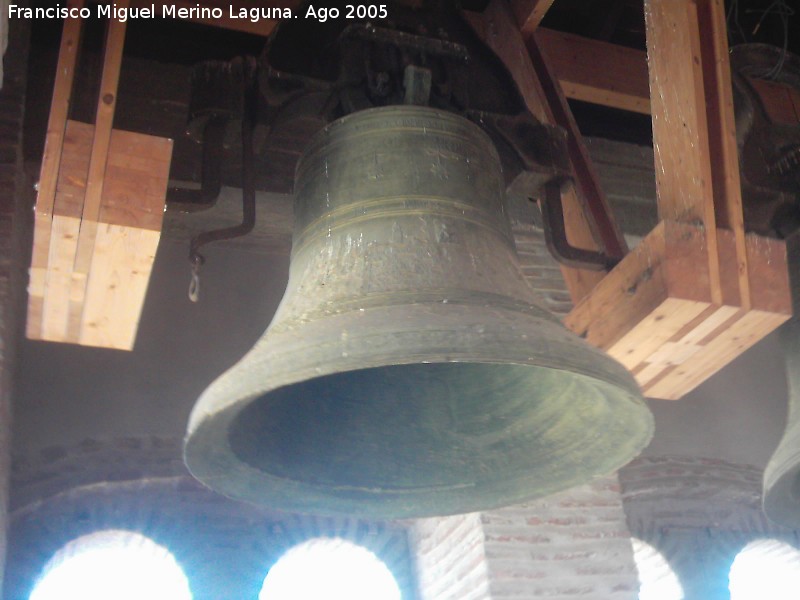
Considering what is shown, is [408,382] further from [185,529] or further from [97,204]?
[185,529]

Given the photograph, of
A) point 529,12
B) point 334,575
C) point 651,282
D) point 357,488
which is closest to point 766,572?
point 334,575

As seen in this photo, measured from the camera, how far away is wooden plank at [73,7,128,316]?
2.04 metres

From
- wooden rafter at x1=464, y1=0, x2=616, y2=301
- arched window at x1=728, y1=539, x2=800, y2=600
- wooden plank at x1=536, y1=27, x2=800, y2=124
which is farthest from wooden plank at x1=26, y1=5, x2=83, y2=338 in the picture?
arched window at x1=728, y1=539, x2=800, y2=600

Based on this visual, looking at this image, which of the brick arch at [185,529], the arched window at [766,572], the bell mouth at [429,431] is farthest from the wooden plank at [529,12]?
the arched window at [766,572]

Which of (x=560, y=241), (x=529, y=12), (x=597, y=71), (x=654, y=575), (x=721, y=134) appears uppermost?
(x=597, y=71)

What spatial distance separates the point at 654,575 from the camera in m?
3.79

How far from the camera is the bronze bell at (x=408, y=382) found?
1.90 metres

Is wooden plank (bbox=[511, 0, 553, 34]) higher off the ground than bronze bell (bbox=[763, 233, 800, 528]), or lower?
higher

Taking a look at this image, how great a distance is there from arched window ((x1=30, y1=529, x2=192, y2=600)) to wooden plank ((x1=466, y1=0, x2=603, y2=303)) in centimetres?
138

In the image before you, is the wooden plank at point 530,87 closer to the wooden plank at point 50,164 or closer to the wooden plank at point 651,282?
the wooden plank at point 651,282

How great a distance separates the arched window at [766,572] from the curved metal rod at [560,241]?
75.5 inches

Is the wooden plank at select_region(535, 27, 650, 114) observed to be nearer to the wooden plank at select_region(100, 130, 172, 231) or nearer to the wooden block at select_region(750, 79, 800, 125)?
the wooden block at select_region(750, 79, 800, 125)

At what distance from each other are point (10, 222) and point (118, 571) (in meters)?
1.03

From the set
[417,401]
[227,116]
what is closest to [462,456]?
[417,401]
